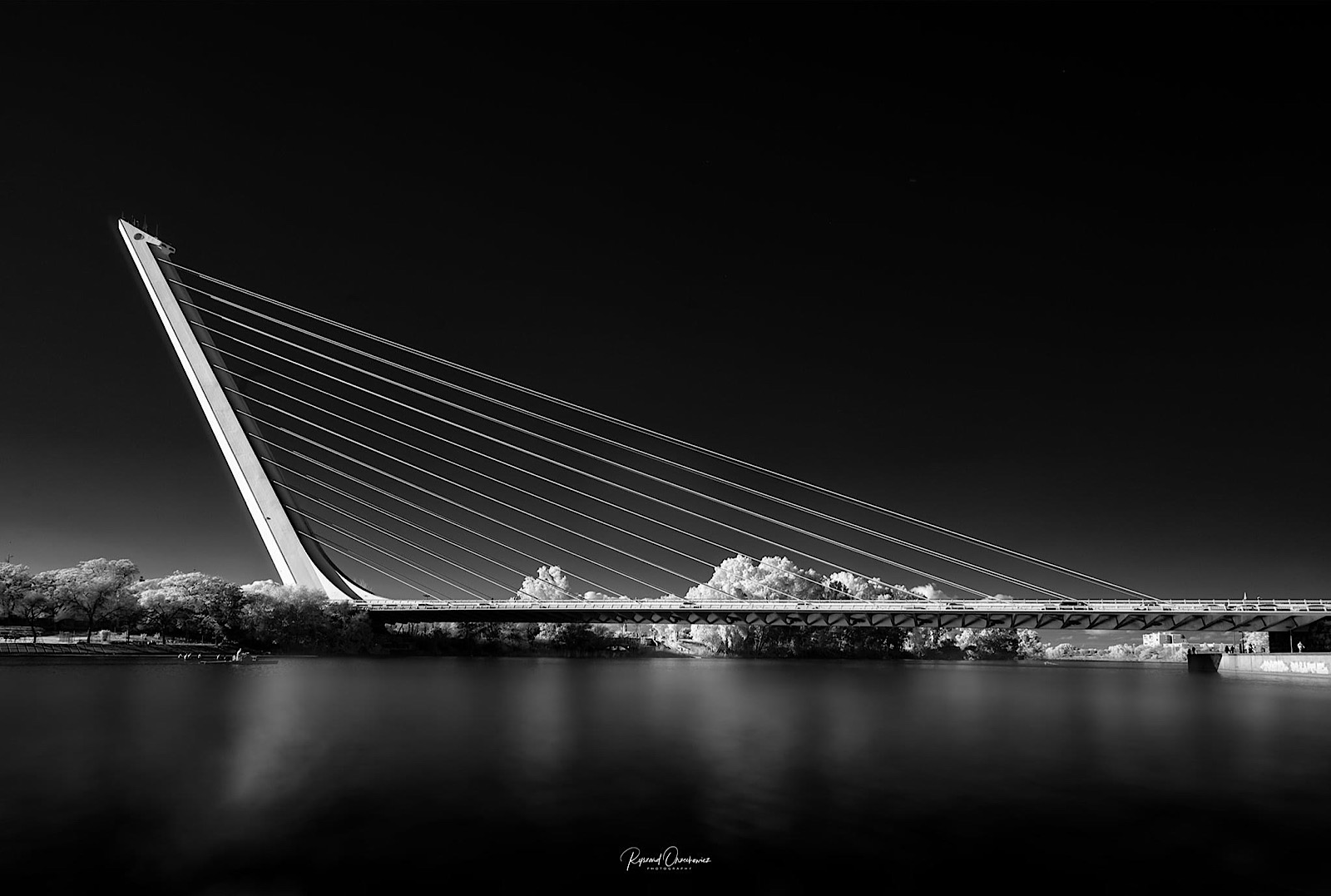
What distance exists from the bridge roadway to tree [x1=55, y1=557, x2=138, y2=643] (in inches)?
637

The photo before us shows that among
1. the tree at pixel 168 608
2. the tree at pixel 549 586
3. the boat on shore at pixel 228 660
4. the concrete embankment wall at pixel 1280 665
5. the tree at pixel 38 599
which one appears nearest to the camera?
the boat on shore at pixel 228 660

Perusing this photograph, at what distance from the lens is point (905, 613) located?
59.8 meters

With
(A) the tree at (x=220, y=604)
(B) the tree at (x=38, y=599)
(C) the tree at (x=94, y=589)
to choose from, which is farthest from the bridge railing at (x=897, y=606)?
(B) the tree at (x=38, y=599)

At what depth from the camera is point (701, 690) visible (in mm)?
38188

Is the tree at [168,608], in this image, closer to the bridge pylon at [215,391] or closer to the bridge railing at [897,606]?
the bridge pylon at [215,391]

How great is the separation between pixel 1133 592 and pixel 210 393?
57.9 meters

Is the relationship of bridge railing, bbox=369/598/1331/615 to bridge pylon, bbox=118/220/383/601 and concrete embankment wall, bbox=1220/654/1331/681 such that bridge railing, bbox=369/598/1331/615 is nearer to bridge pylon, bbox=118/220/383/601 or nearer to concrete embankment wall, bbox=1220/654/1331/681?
concrete embankment wall, bbox=1220/654/1331/681

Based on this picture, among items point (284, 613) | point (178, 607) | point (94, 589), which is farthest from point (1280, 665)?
point (94, 589)

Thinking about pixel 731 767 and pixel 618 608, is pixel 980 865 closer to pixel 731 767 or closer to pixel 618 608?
pixel 731 767
